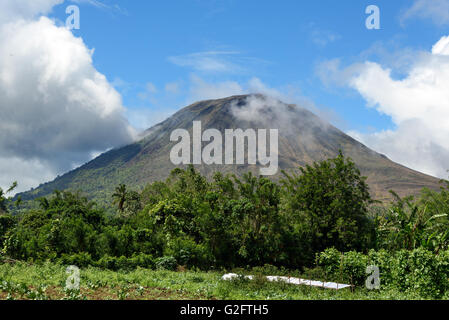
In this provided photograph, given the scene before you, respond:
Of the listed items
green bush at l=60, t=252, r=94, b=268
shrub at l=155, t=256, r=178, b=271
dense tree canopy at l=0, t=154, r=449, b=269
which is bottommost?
shrub at l=155, t=256, r=178, b=271

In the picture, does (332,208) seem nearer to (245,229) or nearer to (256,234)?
(256,234)

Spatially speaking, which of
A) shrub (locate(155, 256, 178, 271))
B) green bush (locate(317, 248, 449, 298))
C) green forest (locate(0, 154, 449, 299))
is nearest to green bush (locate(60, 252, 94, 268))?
green forest (locate(0, 154, 449, 299))

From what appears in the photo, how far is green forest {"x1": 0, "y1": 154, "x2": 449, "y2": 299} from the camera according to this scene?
1764 cm

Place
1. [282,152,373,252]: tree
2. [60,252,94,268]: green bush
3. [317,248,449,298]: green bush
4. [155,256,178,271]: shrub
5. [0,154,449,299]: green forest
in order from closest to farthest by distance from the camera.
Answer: [317,248,449,298]: green bush → [60,252,94,268]: green bush → [0,154,449,299]: green forest → [155,256,178,271]: shrub → [282,152,373,252]: tree

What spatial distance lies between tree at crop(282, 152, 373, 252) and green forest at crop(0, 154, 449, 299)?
0.24ft

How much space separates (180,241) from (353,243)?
40.6 ft

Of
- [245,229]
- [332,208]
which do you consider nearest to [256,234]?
[245,229]

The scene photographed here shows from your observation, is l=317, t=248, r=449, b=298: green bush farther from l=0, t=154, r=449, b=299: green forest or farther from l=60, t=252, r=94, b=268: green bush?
l=60, t=252, r=94, b=268: green bush

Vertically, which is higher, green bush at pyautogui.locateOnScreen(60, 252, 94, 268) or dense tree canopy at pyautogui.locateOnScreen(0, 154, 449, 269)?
dense tree canopy at pyautogui.locateOnScreen(0, 154, 449, 269)

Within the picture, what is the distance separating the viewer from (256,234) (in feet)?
76.0

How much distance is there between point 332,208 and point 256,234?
20.5ft
